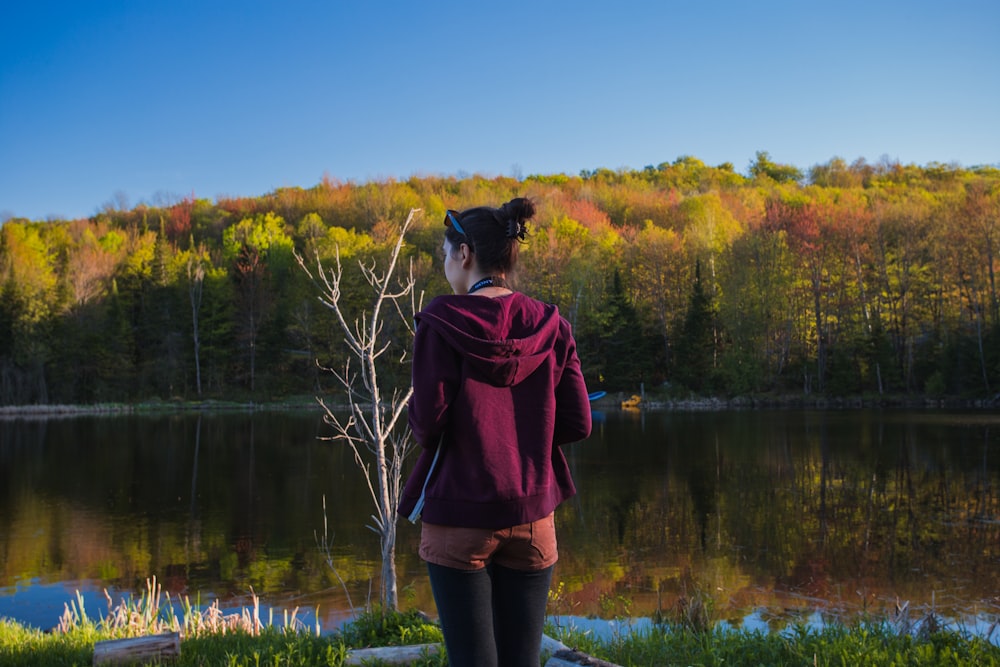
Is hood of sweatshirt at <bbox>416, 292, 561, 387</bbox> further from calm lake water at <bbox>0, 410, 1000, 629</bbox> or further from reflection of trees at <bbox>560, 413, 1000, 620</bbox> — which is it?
reflection of trees at <bbox>560, 413, 1000, 620</bbox>

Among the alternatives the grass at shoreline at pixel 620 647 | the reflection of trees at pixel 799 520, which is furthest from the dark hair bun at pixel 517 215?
the reflection of trees at pixel 799 520

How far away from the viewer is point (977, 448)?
17.1 metres

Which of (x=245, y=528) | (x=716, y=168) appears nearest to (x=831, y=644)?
(x=245, y=528)

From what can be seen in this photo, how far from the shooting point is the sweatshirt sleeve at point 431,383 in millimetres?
1799

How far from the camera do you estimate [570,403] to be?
207cm

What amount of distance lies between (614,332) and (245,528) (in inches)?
1116

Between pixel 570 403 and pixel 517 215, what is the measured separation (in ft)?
1.72

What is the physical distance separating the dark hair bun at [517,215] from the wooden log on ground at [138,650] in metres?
2.97

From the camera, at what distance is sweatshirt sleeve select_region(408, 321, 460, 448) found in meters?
1.80

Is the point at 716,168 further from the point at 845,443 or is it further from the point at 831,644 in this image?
the point at 831,644

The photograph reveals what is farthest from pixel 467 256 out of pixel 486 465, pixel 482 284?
pixel 486 465

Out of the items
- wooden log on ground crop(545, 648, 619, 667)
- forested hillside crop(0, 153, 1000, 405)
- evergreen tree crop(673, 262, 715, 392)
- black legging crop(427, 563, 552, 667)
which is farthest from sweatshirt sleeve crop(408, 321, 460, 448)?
evergreen tree crop(673, 262, 715, 392)

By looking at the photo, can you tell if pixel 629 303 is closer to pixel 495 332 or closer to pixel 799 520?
pixel 799 520

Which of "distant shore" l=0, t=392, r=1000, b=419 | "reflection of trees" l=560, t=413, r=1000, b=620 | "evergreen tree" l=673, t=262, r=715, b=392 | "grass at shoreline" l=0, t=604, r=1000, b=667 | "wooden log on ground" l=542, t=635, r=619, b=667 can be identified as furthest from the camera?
"evergreen tree" l=673, t=262, r=715, b=392
